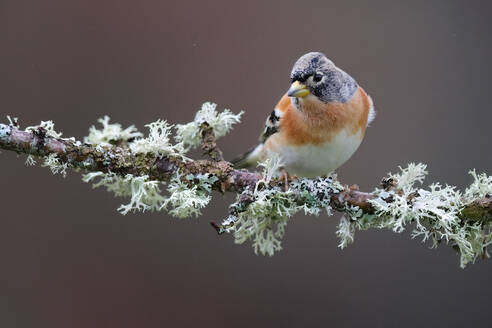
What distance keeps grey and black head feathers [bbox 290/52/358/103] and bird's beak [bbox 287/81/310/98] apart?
0.02 m

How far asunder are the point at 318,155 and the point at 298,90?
0.29 m

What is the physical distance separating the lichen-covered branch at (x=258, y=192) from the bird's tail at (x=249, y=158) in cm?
49

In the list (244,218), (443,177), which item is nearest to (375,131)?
(443,177)

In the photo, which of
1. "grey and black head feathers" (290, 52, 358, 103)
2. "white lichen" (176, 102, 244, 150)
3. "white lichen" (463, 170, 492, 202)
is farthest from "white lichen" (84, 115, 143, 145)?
"white lichen" (463, 170, 492, 202)

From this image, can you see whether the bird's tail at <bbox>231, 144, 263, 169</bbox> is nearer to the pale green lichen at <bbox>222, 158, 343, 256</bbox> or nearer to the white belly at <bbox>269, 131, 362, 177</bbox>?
the white belly at <bbox>269, 131, 362, 177</bbox>

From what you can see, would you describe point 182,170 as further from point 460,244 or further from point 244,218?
point 460,244

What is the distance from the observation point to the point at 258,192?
197 cm

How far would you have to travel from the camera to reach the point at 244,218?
201 centimetres

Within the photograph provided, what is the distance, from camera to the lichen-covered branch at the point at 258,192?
187 centimetres

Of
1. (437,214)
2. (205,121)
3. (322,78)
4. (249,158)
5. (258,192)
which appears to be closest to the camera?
(437,214)

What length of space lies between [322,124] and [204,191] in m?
0.63

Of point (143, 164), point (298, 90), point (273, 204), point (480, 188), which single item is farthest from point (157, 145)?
point (480, 188)

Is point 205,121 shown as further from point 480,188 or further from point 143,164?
point 480,188

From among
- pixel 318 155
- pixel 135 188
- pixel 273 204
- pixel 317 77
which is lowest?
pixel 273 204
